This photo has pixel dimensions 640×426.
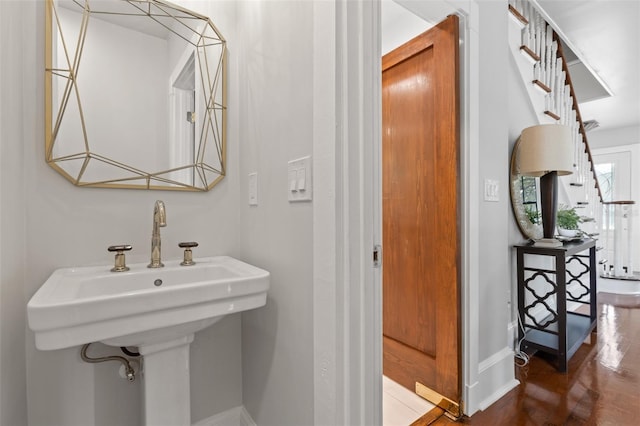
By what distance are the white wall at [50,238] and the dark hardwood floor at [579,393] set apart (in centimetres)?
130

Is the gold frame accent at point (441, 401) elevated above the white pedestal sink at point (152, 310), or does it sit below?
below

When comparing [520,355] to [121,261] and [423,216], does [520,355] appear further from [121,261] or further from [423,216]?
[121,261]

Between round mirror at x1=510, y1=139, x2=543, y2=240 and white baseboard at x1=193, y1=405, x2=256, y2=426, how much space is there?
6.38 feet

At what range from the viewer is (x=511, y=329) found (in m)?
2.02

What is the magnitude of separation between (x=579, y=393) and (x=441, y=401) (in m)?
0.78

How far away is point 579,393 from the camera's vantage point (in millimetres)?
1653

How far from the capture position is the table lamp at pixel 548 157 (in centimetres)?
186

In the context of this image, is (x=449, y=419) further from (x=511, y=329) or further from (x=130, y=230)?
(x=130, y=230)

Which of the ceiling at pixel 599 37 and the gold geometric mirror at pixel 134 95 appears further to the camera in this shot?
A: the ceiling at pixel 599 37

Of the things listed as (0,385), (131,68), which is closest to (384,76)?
(131,68)

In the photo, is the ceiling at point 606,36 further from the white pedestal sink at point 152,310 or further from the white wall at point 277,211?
the white pedestal sink at point 152,310

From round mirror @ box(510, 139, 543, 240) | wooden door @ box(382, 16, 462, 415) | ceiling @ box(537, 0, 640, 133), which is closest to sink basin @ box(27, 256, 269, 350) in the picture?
wooden door @ box(382, 16, 462, 415)

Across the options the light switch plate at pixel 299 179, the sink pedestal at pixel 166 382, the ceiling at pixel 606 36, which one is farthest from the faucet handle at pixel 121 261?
the ceiling at pixel 606 36

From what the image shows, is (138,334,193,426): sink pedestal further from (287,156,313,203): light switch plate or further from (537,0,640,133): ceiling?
(537,0,640,133): ceiling
